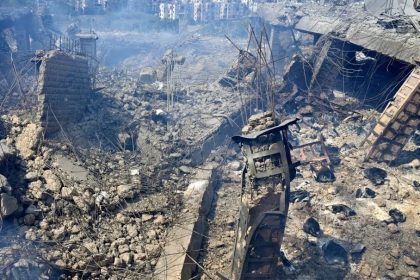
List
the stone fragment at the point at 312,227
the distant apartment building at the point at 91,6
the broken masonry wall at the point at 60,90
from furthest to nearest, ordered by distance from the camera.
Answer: the distant apartment building at the point at 91,6 < the broken masonry wall at the point at 60,90 < the stone fragment at the point at 312,227

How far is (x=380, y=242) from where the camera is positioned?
5.96 m

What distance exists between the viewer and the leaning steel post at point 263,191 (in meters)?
4.05

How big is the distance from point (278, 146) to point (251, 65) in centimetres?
880

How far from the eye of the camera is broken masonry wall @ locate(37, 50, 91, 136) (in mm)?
7547

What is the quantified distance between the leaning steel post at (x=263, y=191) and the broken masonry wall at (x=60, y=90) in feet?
16.9

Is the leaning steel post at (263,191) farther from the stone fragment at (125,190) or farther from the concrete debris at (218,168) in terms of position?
the stone fragment at (125,190)

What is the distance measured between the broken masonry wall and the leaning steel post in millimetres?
5164

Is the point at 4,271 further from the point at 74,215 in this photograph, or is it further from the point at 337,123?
the point at 337,123

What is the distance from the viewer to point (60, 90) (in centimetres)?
800

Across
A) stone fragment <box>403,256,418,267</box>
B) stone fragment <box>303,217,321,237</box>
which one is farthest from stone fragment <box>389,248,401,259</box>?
stone fragment <box>303,217,321,237</box>

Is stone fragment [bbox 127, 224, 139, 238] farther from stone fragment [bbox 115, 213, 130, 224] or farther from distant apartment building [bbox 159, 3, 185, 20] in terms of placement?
distant apartment building [bbox 159, 3, 185, 20]

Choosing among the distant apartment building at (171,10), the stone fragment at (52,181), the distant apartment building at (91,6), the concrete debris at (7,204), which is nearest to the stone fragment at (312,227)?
the stone fragment at (52,181)

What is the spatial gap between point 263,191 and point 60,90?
592 cm

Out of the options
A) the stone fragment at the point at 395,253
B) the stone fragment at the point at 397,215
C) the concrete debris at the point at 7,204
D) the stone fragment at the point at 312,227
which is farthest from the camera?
the stone fragment at the point at 397,215
